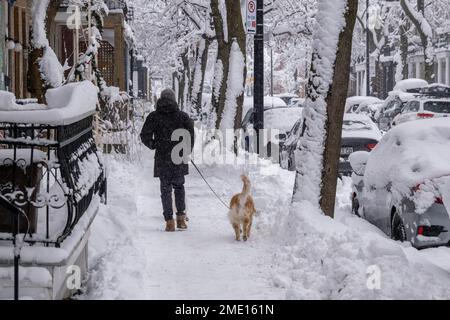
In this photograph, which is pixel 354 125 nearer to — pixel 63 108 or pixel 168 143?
pixel 168 143

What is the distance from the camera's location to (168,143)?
37.1 feet

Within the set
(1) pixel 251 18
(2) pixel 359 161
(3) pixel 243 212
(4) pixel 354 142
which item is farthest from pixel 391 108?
(3) pixel 243 212

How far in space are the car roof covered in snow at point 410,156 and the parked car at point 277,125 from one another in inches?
434

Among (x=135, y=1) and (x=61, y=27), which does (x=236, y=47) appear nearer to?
(x=61, y=27)

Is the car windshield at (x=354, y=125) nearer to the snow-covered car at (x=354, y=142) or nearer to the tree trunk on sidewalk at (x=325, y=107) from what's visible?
the snow-covered car at (x=354, y=142)

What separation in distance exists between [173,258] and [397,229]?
2.84m

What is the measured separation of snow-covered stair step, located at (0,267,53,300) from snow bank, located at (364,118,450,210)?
16.2 ft

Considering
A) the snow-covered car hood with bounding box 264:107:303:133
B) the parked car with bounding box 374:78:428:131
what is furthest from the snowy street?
the parked car with bounding box 374:78:428:131

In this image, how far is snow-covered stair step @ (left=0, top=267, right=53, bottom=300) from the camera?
614cm

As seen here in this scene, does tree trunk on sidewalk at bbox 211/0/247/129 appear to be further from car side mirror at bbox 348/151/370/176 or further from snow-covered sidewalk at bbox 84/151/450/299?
snow-covered sidewalk at bbox 84/151/450/299

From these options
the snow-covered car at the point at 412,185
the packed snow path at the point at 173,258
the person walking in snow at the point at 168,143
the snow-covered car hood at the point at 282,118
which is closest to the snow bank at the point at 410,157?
the snow-covered car at the point at 412,185

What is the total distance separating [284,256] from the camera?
898cm

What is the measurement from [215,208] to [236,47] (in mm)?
8255
